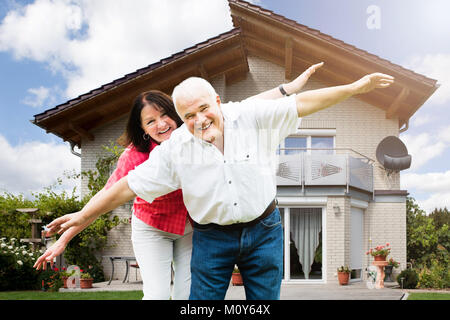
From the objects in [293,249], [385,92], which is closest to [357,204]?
[293,249]

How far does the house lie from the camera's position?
35.2ft

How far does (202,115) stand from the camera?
1953 mm

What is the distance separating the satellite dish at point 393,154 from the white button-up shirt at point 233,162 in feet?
33.6

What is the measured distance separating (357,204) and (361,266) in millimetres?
1641

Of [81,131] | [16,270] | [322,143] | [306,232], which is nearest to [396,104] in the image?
[322,143]

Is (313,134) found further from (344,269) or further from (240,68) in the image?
(344,269)

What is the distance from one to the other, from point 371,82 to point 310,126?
1025 cm

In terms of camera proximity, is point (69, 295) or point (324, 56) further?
point (324, 56)

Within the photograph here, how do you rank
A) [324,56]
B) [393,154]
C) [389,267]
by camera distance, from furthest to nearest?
[393,154], [389,267], [324,56]

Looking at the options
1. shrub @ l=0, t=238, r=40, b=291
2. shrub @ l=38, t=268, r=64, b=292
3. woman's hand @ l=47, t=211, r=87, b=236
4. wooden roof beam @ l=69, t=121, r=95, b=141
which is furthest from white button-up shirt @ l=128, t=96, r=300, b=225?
wooden roof beam @ l=69, t=121, r=95, b=141

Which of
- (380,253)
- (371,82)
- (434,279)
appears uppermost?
(371,82)

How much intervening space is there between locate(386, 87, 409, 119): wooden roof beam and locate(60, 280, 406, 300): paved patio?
4.14m

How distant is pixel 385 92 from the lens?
1154 cm

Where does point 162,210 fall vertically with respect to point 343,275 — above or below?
above
